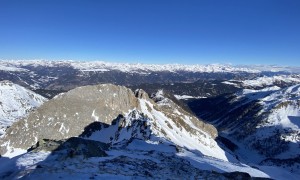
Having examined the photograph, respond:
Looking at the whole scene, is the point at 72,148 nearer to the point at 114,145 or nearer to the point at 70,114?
the point at 114,145

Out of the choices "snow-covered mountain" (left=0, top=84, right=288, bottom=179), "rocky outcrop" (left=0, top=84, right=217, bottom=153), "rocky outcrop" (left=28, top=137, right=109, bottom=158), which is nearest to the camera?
"snow-covered mountain" (left=0, top=84, right=288, bottom=179)

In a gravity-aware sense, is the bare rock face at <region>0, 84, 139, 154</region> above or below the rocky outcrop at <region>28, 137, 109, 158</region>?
below

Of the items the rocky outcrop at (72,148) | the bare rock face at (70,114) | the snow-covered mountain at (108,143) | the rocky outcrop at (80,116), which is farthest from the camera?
the rocky outcrop at (80,116)

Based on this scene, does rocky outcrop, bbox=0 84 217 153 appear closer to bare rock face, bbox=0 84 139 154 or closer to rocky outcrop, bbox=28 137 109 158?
bare rock face, bbox=0 84 139 154

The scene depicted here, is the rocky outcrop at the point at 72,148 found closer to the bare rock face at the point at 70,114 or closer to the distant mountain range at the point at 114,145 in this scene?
the distant mountain range at the point at 114,145

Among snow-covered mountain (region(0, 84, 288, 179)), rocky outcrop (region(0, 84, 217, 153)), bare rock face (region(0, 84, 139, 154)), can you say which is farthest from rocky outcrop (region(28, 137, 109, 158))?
rocky outcrop (region(0, 84, 217, 153))

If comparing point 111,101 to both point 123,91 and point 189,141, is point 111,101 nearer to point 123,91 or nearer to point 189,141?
point 123,91

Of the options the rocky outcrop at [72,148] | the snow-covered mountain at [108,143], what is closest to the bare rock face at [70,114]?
the snow-covered mountain at [108,143]

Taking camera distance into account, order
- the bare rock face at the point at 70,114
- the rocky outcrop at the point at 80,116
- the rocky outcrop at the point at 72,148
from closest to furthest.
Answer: the rocky outcrop at the point at 72,148 < the bare rock face at the point at 70,114 < the rocky outcrop at the point at 80,116

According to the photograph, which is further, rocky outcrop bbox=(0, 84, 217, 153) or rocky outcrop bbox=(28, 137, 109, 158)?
rocky outcrop bbox=(0, 84, 217, 153)
